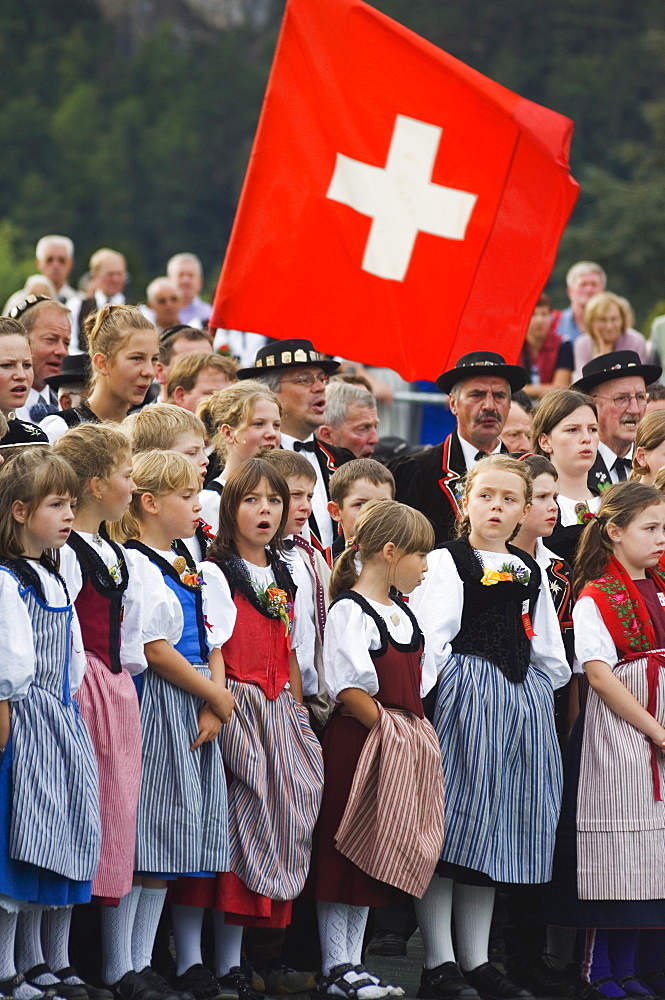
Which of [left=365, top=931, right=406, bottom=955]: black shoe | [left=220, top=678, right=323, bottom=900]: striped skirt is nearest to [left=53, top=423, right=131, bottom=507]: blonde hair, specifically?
[left=220, top=678, right=323, bottom=900]: striped skirt

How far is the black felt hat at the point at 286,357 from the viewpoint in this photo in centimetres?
704

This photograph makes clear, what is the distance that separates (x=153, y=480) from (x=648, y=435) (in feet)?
7.31

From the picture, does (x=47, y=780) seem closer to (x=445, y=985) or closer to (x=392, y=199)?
(x=445, y=985)

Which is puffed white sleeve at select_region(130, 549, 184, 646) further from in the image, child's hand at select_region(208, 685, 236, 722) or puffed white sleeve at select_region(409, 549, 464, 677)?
puffed white sleeve at select_region(409, 549, 464, 677)

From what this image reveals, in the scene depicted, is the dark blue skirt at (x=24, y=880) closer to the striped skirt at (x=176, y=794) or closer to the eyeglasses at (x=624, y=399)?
the striped skirt at (x=176, y=794)

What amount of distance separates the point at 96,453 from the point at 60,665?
2.10ft

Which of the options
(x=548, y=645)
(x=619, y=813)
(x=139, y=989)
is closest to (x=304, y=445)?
(x=548, y=645)

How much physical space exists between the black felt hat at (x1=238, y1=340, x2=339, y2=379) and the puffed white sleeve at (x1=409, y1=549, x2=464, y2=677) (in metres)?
1.44

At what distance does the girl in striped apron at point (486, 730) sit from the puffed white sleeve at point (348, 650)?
0.87 ft

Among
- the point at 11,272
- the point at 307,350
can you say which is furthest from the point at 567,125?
the point at 11,272

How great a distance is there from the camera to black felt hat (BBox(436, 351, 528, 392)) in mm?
7062

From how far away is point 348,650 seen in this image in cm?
556

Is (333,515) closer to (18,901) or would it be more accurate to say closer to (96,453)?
(96,453)

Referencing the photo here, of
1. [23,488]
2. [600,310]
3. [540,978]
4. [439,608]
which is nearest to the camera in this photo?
[23,488]
